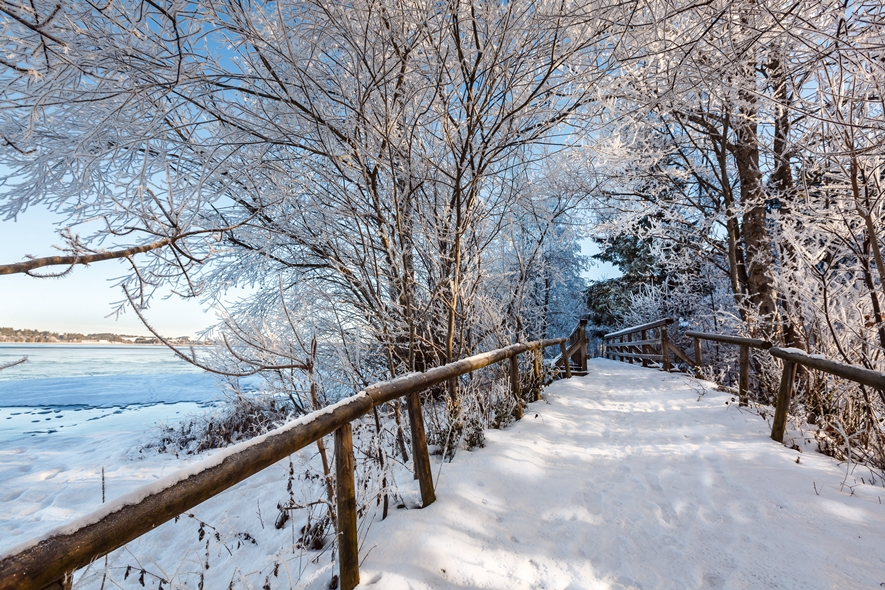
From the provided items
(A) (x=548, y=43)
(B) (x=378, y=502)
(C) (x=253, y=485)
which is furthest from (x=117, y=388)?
(A) (x=548, y=43)

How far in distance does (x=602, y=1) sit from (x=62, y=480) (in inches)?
322

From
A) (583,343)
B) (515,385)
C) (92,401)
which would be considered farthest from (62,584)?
(92,401)

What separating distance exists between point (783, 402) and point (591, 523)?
228 cm

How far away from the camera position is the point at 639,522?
2.31 metres

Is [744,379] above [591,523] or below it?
above

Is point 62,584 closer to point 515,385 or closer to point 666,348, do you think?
point 515,385

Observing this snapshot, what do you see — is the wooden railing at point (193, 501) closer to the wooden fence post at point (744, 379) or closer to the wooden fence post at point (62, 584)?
the wooden fence post at point (62, 584)

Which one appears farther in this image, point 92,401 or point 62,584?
point 92,401

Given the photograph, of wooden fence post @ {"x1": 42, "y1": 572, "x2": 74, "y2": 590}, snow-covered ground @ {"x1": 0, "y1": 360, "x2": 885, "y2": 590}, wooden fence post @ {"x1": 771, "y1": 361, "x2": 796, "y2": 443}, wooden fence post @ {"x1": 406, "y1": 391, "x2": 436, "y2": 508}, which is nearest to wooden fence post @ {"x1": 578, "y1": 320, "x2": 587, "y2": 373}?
snow-covered ground @ {"x1": 0, "y1": 360, "x2": 885, "y2": 590}

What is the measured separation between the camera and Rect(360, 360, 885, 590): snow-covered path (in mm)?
1815

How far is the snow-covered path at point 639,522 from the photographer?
182 cm

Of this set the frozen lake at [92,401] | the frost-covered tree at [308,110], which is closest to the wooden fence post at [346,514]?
the frost-covered tree at [308,110]

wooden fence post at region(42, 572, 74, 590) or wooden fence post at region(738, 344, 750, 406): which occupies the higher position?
wooden fence post at region(42, 572, 74, 590)

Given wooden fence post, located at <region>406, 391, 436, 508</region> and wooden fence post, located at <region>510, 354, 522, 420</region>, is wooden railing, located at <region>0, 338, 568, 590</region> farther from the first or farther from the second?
wooden fence post, located at <region>510, 354, 522, 420</region>
